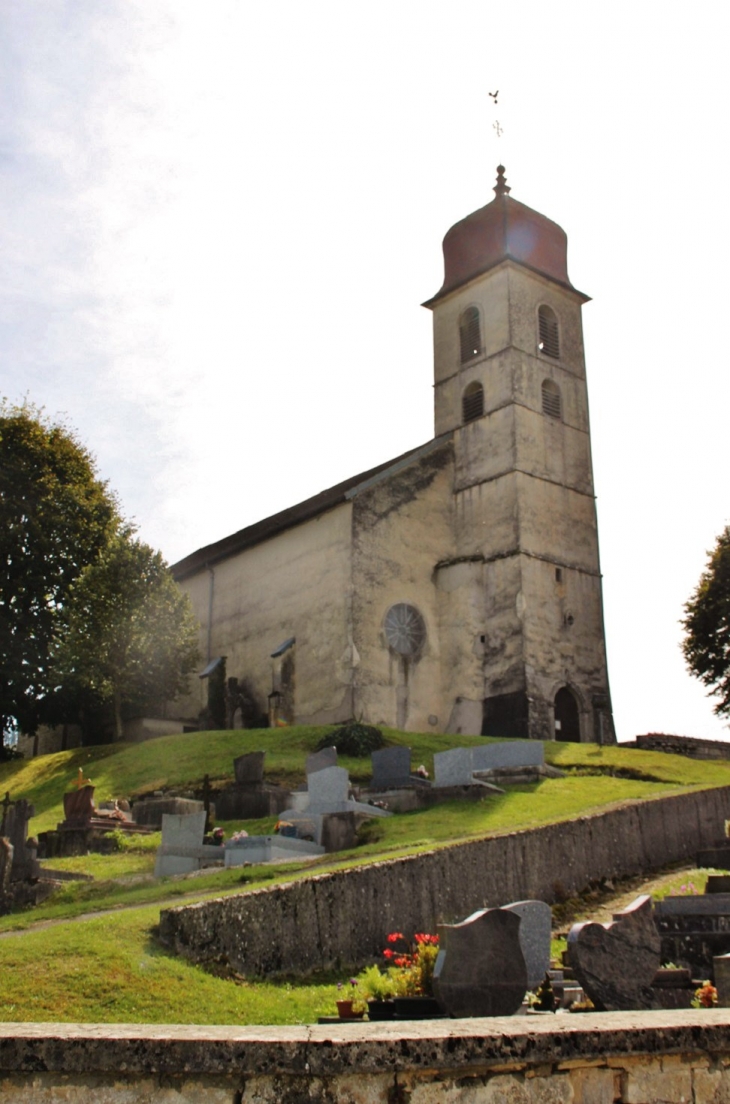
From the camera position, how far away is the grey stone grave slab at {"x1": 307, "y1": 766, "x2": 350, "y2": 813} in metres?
17.8

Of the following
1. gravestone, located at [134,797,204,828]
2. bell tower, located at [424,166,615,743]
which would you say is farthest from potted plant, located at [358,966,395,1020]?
bell tower, located at [424,166,615,743]

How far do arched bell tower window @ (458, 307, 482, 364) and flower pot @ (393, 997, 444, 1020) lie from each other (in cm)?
3233

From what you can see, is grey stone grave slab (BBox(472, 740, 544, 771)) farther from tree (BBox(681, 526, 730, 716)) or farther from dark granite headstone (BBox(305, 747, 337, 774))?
tree (BBox(681, 526, 730, 716))

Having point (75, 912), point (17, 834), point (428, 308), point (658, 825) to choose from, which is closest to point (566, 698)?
point (428, 308)

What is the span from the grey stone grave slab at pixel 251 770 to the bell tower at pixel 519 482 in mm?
13018

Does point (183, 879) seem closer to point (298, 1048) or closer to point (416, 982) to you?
point (416, 982)

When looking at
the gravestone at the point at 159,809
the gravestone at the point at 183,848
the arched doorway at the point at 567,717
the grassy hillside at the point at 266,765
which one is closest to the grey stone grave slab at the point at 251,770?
the gravestone at the point at 159,809

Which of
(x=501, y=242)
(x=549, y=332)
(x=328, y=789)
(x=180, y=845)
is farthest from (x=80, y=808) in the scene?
(x=501, y=242)

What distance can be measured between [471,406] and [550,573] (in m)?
6.79

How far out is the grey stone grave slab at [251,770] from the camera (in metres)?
20.4

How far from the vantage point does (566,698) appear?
3431cm

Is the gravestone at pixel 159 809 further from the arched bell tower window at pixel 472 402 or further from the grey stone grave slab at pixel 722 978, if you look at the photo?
the arched bell tower window at pixel 472 402

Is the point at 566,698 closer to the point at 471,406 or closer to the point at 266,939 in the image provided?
the point at 471,406

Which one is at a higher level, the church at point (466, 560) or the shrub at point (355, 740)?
the church at point (466, 560)
